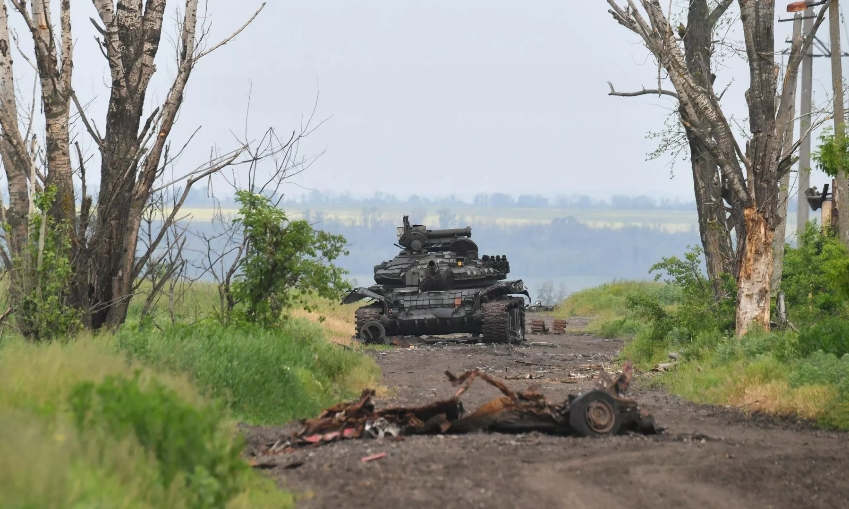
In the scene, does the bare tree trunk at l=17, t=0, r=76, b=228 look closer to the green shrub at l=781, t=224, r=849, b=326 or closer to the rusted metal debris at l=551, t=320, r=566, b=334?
the green shrub at l=781, t=224, r=849, b=326

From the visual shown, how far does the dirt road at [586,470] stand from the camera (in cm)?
680

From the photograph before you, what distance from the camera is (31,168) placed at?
11.9 metres

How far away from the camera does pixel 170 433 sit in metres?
6.16

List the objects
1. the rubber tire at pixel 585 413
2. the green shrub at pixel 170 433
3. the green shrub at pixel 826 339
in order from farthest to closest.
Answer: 1. the green shrub at pixel 826 339
2. the rubber tire at pixel 585 413
3. the green shrub at pixel 170 433

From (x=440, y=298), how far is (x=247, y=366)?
14818mm

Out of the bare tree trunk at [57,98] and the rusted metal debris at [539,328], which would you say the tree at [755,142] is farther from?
the rusted metal debris at [539,328]

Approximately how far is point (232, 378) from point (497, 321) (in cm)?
1453

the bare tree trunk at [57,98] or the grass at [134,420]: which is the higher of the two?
the bare tree trunk at [57,98]

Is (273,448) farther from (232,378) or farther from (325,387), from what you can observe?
(325,387)

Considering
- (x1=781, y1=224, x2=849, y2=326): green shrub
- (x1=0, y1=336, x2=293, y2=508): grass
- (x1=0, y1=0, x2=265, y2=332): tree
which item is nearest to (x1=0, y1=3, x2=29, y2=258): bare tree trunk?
(x1=0, y1=0, x2=265, y2=332): tree

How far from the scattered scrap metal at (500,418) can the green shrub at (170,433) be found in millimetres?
2902

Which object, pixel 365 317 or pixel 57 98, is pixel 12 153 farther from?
pixel 365 317

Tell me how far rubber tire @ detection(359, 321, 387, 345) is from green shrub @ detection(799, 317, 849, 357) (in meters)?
13.3

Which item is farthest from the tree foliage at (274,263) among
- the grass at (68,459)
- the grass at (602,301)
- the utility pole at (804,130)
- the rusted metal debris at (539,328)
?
the grass at (602,301)
